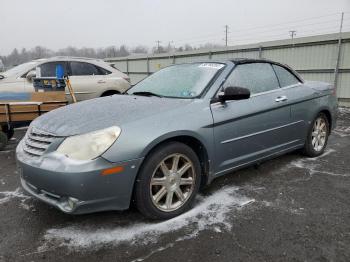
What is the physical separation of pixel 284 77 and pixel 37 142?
10.9 ft

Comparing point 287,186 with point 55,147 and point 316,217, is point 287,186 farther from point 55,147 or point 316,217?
point 55,147

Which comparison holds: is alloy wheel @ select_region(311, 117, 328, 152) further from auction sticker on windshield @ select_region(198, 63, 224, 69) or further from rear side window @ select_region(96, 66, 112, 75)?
rear side window @ select_region(96, 66, 112, 75)

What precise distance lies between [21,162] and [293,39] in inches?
458

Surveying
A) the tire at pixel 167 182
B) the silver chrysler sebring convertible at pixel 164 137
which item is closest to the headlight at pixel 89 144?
the silver chrysler sebring convertible at pixel 164 137

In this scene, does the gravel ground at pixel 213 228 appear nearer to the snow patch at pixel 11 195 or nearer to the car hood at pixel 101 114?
the snow patch at pixel 11 195

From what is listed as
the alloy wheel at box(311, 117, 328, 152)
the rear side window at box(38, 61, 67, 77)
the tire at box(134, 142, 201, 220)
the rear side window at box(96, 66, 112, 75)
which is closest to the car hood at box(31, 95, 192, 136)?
the tire at box(134, 142, 201, 220)

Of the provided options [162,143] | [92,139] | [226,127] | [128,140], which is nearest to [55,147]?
[92,139]

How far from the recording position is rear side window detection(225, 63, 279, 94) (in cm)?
384

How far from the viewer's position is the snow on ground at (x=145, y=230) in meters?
2.76

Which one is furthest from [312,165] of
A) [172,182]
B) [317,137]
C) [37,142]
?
[37,142]

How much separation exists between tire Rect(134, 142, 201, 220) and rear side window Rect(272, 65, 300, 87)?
2027 millimetres

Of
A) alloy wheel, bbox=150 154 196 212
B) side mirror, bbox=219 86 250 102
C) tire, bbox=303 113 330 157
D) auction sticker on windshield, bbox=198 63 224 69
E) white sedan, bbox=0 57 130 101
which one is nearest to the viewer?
alloy wheel, bbox=150 154 196 212

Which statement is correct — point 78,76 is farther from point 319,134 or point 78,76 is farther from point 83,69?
point 319,134

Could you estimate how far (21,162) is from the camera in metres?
2.99
